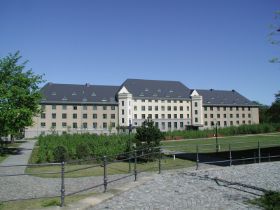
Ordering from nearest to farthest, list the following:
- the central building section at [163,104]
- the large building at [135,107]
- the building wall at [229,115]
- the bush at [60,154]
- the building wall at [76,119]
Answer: the bush at [60,154] < the building wall at [76,119] < the large building at [135,107] < the central building section at [163,104] < the building wall at [229,115]

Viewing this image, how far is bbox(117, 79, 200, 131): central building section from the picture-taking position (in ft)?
311

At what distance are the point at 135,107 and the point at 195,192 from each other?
3331 inches

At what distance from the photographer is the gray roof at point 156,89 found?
9594cm

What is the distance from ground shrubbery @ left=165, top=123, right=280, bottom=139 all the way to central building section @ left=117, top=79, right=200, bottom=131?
26.0m

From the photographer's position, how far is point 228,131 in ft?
233

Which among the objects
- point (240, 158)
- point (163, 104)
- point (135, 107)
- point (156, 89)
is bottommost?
point (240, 158)

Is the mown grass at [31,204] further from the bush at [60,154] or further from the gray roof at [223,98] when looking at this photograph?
the gray roof at [223,98]

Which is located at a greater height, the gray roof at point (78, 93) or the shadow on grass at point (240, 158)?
the gray roof at point (78, 93)

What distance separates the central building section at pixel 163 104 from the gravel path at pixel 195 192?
259 ft

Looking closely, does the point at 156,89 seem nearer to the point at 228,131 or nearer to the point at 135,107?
the point at 135,107

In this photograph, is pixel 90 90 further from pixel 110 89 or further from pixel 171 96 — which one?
pixel 171 96

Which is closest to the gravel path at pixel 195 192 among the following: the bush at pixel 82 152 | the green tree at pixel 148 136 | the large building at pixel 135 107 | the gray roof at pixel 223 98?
the green tree at pixel 148 136

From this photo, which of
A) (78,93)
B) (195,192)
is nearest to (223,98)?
(78,93)

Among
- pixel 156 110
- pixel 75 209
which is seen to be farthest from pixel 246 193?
pixel 156 110
